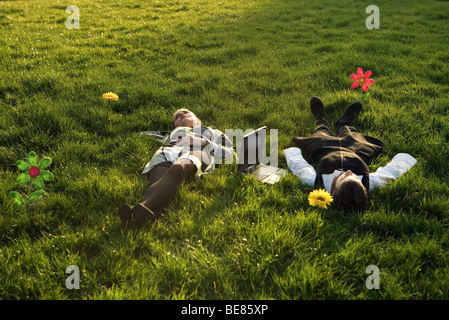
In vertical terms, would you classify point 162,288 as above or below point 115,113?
below

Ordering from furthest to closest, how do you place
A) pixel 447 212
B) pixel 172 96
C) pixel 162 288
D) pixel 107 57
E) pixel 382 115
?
pixel 107 57
pixel 172 96
pixel 382 115
pixel 447 212
pixel 162 288

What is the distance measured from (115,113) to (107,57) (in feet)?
A: 7.57

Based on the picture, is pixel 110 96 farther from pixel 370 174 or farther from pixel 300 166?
pixel 370 174

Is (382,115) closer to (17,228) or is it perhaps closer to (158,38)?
(17,228)

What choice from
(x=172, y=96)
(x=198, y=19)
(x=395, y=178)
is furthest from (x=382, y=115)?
(x=198, y=19)

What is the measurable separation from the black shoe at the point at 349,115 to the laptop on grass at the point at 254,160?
112 cm

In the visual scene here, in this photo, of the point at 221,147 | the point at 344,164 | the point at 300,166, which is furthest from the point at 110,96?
the point at 344,164

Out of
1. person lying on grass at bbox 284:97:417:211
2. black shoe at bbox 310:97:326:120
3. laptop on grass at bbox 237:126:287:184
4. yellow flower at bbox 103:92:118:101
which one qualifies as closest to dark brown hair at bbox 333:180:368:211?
person lying on grass at bbox 284:97:417:211

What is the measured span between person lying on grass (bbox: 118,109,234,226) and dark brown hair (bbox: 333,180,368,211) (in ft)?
3.65

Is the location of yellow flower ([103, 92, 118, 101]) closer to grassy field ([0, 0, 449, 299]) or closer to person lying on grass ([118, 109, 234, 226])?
grassy field ([0, 0, 449, 299])

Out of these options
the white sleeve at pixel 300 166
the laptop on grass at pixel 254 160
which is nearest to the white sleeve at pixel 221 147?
the laptop on grass at pixel 254 160

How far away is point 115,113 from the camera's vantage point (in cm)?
417

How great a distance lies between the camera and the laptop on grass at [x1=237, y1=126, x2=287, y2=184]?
10.3ft

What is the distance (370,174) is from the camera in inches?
118
